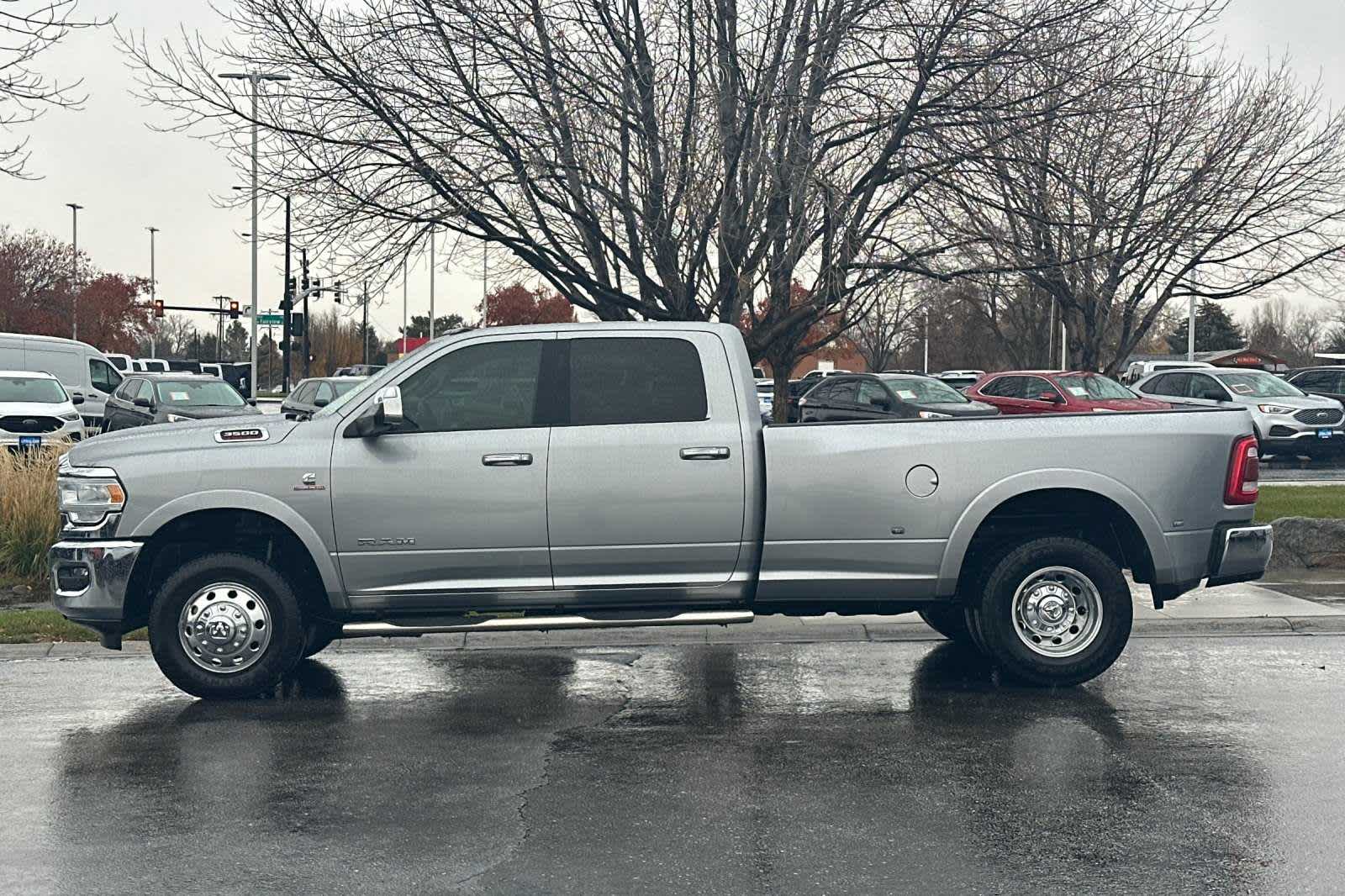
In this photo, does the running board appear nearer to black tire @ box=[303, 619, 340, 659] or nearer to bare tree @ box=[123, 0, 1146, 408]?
black tire @ box=[303, 619, 340, 659]

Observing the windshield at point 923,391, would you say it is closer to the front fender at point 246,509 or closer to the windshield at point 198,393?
the windshield at point 198,393

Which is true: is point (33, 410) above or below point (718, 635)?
above

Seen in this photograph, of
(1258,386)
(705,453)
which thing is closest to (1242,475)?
(705,453)

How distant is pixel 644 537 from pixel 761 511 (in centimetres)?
64

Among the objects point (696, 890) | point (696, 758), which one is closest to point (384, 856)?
point (696, 890)

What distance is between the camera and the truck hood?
7926mm

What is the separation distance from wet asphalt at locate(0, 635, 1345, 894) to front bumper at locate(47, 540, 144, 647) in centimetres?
52

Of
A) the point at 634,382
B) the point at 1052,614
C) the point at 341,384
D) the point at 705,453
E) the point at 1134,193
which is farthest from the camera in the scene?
the point at 341,384

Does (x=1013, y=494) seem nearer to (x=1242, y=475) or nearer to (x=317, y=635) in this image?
(x=1242, y=475)

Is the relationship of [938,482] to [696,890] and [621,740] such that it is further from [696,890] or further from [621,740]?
[696,890]

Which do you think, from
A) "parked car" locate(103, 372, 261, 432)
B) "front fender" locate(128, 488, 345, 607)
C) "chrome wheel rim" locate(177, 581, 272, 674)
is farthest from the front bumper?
"parked car" locate(103, 372, 261, 432)

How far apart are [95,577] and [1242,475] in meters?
6.24

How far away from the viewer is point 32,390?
2558 centimetres

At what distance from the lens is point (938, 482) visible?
8016mm
